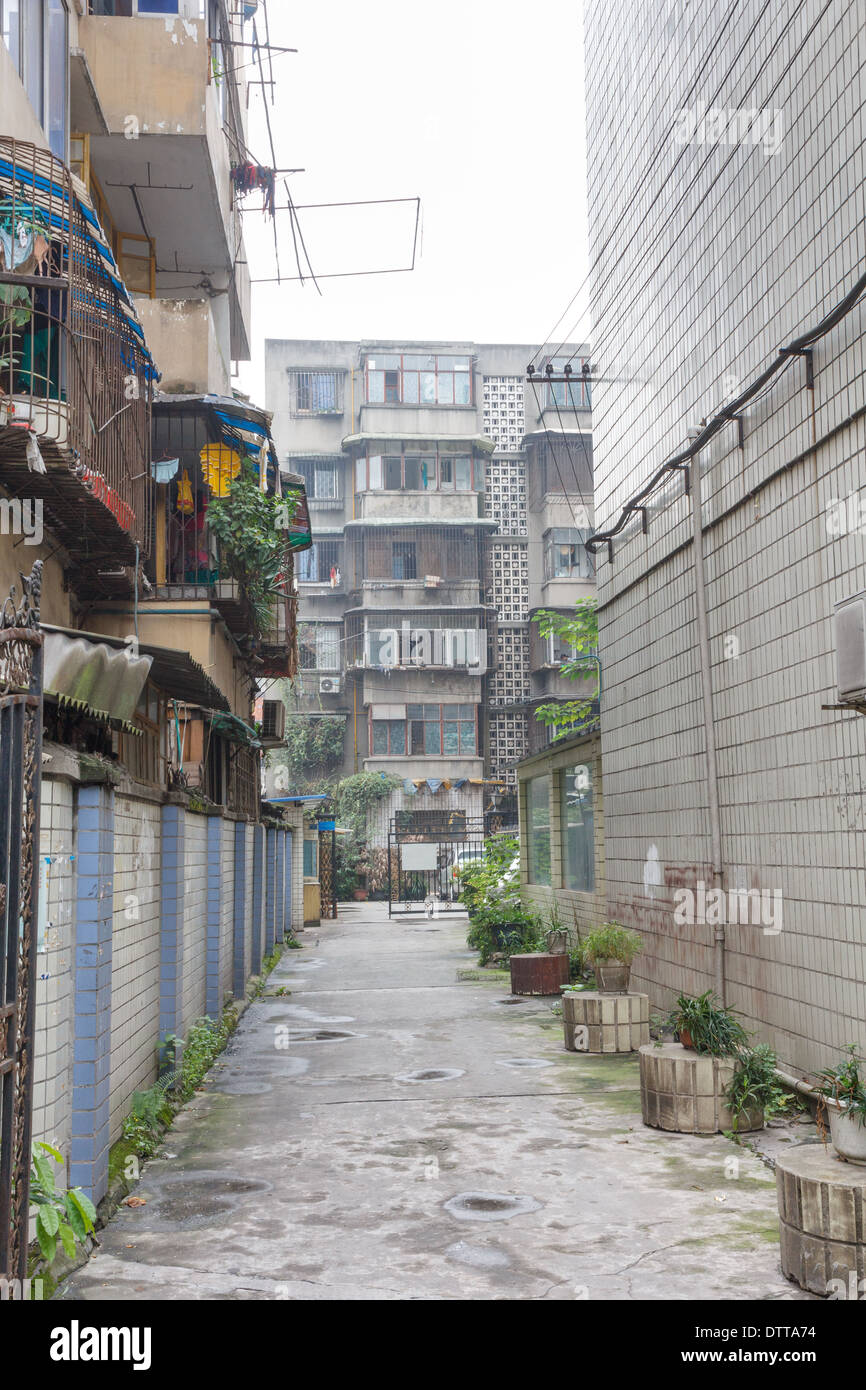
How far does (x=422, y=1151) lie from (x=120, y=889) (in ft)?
8.00

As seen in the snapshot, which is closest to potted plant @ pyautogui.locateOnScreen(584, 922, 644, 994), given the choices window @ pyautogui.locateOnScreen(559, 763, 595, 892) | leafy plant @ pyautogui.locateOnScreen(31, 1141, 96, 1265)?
window @ pyautogui.locateOnScreen(559, 763, 595, 892)

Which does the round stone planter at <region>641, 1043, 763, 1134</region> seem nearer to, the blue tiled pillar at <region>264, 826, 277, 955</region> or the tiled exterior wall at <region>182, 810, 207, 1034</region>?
the tiled exterior wall at <region>182, 810, 207, 1034</region>

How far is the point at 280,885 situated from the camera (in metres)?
22.9

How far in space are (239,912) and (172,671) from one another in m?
6.35

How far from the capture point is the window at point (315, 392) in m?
40.2

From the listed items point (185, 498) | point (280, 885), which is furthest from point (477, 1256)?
point (280, 885)

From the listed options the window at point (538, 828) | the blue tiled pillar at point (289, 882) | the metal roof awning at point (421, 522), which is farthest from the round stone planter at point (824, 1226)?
the metal roof awning at point (421, 522)

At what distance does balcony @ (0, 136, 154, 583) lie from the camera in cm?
805

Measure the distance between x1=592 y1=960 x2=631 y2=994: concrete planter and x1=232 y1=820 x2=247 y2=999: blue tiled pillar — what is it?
5.35m

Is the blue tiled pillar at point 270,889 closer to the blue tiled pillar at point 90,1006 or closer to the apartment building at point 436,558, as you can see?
the blue tiled pillar at point 90,1006

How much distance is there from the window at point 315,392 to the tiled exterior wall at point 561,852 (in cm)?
2342
